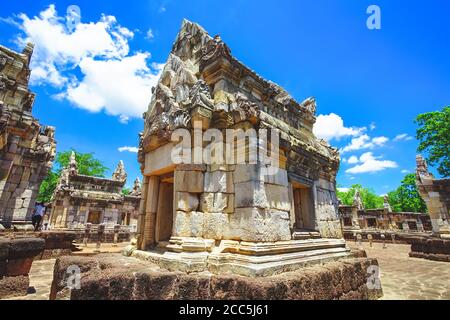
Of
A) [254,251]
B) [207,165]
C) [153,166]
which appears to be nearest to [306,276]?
[254,251]

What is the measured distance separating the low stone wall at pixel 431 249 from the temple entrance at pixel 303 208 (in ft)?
29.7

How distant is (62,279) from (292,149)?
4.55m

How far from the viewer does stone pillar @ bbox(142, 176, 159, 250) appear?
485cm

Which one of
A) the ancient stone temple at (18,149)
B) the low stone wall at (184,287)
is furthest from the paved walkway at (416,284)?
the ancient stone temple at (18,149)

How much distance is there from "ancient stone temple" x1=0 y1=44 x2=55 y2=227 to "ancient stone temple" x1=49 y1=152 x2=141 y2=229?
320 inches

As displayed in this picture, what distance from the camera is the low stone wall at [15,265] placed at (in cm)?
429

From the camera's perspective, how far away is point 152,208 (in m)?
5.03

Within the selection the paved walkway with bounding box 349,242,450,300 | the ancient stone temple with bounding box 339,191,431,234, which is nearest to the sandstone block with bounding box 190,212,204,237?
the paved walkway with bounding box 349,242,450,300

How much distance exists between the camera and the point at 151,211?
501cm

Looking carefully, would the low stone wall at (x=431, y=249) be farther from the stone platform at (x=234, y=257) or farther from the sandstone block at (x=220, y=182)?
the sandstone block at (x=220, y=182)

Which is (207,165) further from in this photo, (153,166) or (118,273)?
(118,273)

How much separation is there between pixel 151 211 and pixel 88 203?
55.3 feet

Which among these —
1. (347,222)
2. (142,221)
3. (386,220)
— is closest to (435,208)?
(347,222)

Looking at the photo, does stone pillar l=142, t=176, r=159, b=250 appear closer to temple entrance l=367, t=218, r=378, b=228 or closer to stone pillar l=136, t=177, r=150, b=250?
stone pillar l=136, t=177, r=150, b=250
